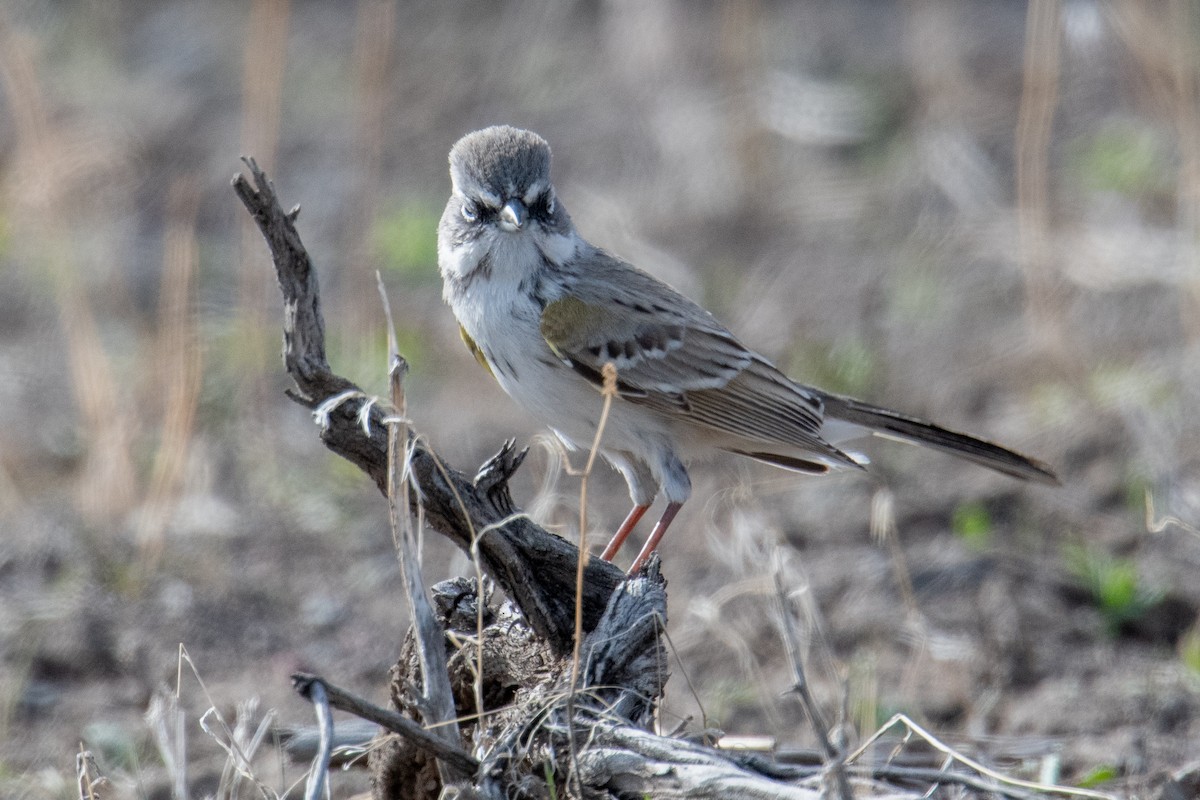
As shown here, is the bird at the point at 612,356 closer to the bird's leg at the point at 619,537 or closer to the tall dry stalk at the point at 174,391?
the bird's leg at the point at 619,537

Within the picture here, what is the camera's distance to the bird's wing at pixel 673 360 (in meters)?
4.62

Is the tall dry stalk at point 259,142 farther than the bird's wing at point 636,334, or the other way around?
the tall dry stalk at point 259,142

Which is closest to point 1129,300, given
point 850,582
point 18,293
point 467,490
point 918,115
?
point 918,115

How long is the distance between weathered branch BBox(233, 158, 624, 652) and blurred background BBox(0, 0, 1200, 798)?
522 mm

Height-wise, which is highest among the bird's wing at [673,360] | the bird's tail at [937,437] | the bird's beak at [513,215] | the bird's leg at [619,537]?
the bird's beak at [513,215]

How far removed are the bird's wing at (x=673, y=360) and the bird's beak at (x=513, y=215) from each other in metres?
0.29

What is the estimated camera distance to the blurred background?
504 cm

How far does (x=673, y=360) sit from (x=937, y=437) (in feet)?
3.20

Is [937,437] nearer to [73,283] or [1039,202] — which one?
[1039,202]

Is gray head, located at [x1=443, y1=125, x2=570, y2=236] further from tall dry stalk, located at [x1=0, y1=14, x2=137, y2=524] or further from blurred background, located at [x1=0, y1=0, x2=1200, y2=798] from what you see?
tall dry stalk, located at [x1=0, y1=14, x2=137, y2=524]

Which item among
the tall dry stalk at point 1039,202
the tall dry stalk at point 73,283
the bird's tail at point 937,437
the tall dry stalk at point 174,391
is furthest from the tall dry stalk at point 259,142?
the tall dry stalk at point 1039,202

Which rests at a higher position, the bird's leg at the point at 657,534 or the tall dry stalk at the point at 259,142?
the tall dry stalk at the point at 259,142

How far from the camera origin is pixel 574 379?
15.1 feet

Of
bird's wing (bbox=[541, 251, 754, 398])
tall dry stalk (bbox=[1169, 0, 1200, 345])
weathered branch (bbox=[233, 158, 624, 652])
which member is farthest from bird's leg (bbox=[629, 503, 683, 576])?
tall dry stalk (bbox=[1169, 0, 1200, 345])
